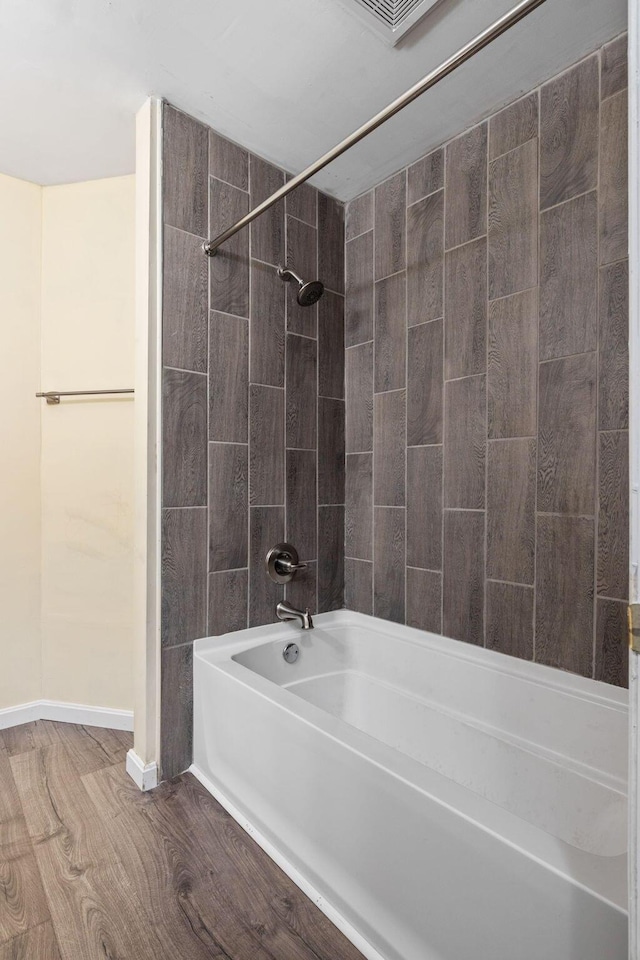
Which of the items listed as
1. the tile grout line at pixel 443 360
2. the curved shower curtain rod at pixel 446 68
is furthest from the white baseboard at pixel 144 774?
the curved shower curtain rod at pixel 446 68

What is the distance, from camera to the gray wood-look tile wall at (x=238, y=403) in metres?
1.77

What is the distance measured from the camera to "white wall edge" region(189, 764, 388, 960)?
1.17m

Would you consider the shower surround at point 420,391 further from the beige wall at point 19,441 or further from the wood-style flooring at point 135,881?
the beige wall at point 19,441

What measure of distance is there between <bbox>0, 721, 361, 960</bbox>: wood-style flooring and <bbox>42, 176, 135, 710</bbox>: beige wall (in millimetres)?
516

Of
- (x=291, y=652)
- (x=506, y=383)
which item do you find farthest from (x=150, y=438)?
(x=506, y=383)

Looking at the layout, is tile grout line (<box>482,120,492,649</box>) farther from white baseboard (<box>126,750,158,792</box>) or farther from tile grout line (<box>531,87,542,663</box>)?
white baseboard (<box>126,750,158,792</box>)

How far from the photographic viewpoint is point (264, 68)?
162 centimetres

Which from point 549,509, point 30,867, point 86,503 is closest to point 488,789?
point 549,509

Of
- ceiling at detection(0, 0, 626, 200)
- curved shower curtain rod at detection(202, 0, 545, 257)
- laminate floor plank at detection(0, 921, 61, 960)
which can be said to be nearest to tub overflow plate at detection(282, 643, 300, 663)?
laminate floor plank at detection(0, 921, 61, 960)

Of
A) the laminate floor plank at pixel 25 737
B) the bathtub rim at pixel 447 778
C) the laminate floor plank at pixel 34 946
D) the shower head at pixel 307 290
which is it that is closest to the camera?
the bathtub rim at pixel 447 778

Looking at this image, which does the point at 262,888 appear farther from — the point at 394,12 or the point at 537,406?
the point at 394,12

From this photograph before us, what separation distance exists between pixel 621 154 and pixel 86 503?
2279 millimetres

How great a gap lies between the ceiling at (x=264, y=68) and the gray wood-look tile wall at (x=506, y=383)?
12 cm

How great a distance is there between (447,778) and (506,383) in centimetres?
120
